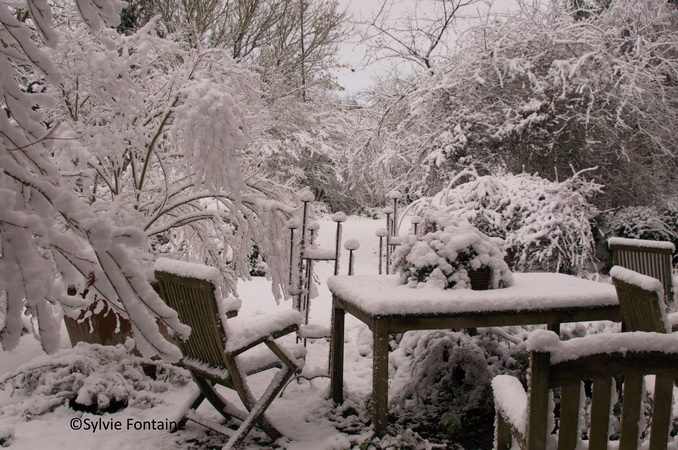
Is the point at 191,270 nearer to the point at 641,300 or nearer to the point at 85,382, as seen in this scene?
the point at 85,382

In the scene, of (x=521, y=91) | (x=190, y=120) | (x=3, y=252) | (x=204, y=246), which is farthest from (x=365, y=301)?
(x=521, y=91)

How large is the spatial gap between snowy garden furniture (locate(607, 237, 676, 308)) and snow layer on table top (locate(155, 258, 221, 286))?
2.67m

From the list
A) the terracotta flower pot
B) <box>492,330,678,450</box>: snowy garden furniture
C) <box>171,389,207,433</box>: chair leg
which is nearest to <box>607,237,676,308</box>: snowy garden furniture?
the terracotta flower pot

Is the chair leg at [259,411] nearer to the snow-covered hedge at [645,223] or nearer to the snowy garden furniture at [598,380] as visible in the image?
the snowy garden furniture at [598,380]

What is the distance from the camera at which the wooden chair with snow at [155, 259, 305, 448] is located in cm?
232

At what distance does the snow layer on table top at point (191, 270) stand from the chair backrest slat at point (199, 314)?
0.02m

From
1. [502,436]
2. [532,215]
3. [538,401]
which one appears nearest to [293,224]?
[502,436]

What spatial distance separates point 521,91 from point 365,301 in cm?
638

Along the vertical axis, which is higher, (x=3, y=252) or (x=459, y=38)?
(x=459, y=38)

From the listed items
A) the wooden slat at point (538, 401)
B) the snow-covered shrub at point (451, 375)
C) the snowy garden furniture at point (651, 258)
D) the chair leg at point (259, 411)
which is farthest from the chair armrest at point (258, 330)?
the snowy garden furniture at point (651, 258)

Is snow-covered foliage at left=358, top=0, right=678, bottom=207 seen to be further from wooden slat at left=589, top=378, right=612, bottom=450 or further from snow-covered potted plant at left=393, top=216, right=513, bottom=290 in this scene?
wooden slat at left=589, top=378, right=612, bottom=450

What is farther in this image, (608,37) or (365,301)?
(608,37)

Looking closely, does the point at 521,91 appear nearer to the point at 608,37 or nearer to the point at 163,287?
the point at 608,37

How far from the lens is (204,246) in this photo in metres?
4.48
